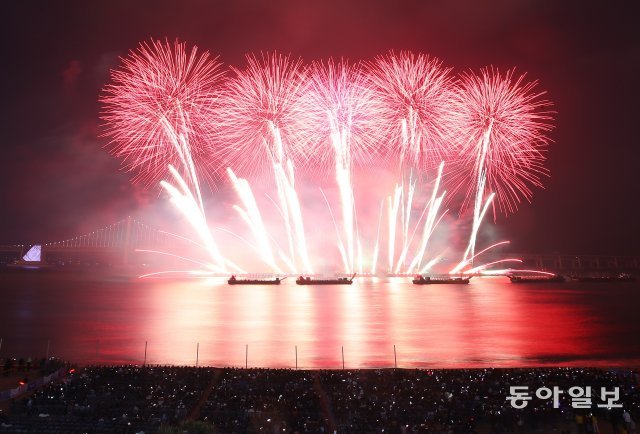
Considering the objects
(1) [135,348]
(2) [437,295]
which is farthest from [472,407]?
(2) [437,295]

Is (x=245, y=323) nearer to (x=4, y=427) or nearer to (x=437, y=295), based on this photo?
(x=4, y=427)

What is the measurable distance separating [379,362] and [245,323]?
40.7 feet

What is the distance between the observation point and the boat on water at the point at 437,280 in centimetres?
5790

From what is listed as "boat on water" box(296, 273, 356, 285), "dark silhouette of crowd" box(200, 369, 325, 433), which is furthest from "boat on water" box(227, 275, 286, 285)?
"dark silhouette of crowd" box(200, 369, 325, 433)

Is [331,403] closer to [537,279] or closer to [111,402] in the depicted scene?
[111,402]

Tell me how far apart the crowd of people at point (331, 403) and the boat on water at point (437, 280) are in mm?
45298

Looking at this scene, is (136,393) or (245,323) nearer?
(136,393)

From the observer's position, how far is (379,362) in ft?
58.7

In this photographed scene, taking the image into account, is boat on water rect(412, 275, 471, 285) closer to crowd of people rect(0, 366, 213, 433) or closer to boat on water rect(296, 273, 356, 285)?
boat on water rect(296, 273, 356, 285)

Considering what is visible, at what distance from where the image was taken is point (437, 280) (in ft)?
192

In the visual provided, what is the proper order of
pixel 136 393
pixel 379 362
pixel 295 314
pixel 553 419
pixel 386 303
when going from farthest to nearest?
pixel 386 303
pixel 295 314
pixel 379 362
pixel 136 393
pixel 553 419

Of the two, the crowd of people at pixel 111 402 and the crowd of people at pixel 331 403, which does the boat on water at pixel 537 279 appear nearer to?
the crowd of people at pixel 331 403

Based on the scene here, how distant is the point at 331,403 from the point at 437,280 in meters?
49.4

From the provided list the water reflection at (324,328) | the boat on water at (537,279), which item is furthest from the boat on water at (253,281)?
the boat on water at (537,279)
